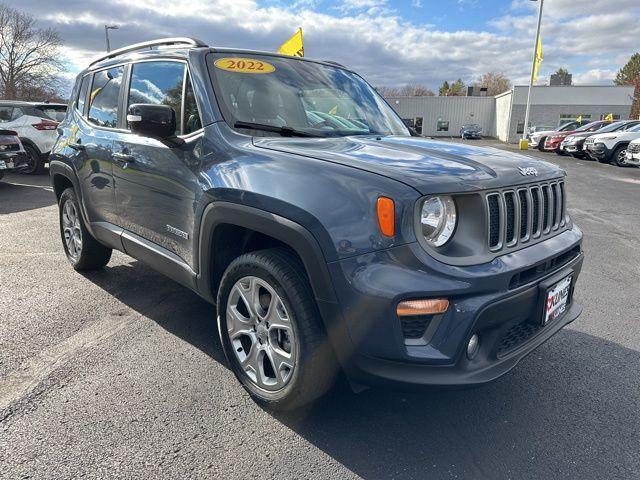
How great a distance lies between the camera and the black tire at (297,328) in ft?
7.36

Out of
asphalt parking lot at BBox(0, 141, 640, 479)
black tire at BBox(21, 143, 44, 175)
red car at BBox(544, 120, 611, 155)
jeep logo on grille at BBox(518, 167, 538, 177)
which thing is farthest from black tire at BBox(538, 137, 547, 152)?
jeep logo on grille at BBox(518, 167, 538, 177)

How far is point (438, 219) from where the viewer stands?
2.13 meters

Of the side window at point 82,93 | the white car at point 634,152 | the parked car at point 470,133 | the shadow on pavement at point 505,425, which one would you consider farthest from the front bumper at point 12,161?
the parked car at point 470,133

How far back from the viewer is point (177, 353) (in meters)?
3.25

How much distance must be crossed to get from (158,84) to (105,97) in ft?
3.19

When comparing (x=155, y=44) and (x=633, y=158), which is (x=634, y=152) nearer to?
(x=633, y=158)

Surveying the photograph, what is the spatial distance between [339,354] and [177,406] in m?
1.07

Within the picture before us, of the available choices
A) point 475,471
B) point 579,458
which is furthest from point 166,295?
point 579,458

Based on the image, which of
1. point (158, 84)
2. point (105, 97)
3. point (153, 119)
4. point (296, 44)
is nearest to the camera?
point (153, 119)

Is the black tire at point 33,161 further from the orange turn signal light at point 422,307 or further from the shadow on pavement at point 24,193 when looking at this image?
the orange turn signal light at point 422,307

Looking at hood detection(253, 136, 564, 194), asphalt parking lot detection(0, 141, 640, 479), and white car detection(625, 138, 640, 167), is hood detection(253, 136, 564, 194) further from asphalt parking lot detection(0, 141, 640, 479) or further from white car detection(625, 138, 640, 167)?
white car detection(625, 138, 640, 167)

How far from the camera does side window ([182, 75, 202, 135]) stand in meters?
2.97

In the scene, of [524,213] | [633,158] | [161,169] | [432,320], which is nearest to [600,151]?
[633,158]

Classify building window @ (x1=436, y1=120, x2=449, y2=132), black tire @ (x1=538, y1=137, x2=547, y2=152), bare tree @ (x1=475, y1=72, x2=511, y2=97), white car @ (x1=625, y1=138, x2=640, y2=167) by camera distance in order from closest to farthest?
1. white car @ (x1=625, y1=138, x2=640, y2=167)
2. black tire @ (x1=538, y1=137, x2=547, y2=152)
3. building window @ (x1=436, y1=120, x2=449, y2=132)
4. bare tree @ (x1=475, y1=72, x2=511, y2=97)
